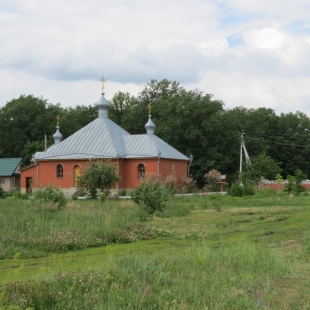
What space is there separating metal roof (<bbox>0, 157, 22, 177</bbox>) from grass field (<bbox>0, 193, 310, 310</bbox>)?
46.3 metres

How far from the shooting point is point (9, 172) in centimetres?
6425

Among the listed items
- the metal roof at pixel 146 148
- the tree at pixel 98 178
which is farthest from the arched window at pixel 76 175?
the metal roof at pixel 146 148

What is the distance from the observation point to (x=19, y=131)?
233 ft

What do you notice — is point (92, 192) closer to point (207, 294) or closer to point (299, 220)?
point (299, 220)

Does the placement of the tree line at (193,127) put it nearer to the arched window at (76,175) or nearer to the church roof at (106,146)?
the church roof at (106,146)

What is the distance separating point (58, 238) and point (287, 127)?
70590 mm

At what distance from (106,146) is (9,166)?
20.2 meters

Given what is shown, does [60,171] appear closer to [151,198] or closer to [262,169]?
Result: [262,169]

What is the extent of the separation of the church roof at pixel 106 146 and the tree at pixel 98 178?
12991 mm

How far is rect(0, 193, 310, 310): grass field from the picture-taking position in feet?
26.9

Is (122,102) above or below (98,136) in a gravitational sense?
above

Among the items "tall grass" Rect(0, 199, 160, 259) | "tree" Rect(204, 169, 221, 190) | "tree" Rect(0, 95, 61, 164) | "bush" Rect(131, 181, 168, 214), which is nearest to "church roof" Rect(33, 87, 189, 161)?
"tree" Rect(204, 169, 221, 190)

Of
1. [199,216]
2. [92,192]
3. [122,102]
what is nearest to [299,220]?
[199,216]

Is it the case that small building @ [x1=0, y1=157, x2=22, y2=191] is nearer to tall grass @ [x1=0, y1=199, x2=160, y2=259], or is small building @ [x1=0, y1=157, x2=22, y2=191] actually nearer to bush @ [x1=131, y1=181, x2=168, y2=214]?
bush @ [x1=131, y1=181, x2=168, y2=214]
